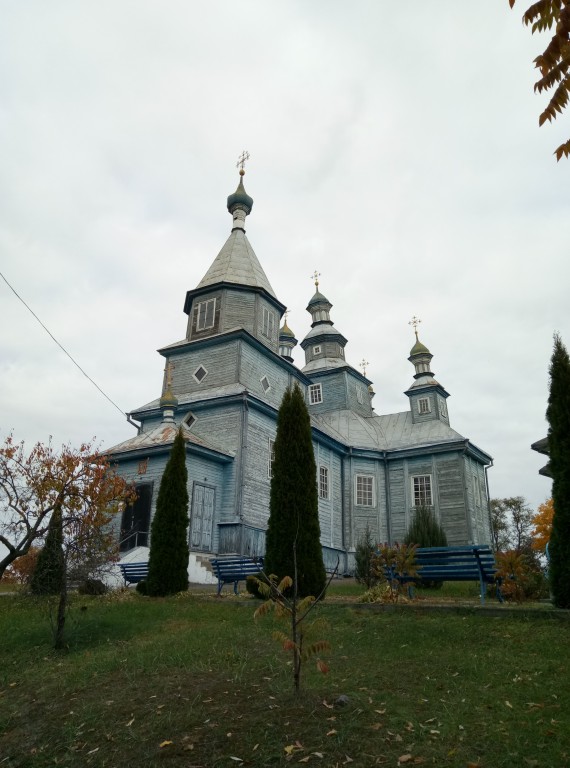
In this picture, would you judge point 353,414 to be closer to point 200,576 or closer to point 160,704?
point 200,576

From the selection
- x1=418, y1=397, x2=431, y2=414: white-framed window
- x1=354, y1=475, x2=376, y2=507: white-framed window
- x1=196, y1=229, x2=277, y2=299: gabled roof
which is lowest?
x1=354, y1=475, x2=376, y2=507: white-framed window

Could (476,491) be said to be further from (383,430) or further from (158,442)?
(158,442)

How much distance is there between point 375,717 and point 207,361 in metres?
18.6

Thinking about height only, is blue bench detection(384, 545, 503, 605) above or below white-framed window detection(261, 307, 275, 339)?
below

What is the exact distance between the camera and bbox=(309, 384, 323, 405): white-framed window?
31.4 m

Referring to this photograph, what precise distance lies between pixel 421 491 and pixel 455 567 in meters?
16.9

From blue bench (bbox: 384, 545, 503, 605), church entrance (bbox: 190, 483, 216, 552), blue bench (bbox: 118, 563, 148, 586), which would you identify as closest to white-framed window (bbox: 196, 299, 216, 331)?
church entrance (bbox: 190, 483, 216, 552)

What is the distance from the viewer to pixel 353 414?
2997 cm

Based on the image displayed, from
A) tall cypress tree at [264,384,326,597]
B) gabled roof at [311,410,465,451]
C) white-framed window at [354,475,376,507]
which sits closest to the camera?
tall cypress tree at [264,384,326,597]

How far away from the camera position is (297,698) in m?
4.58

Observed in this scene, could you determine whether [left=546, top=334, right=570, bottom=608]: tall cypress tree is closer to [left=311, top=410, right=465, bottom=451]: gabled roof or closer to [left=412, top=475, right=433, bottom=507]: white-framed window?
[left=311, top=410, right=465, bottom=451]: gabled roof

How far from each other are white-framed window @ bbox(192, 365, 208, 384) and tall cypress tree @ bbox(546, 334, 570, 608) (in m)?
14.8

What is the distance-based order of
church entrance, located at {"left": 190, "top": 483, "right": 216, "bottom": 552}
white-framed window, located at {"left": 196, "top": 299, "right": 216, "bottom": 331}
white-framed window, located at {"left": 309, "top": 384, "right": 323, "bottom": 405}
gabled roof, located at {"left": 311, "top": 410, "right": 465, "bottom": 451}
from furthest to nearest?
white-framed window, located at {"left": 309, "top": 384, "right": 323, "bottom": 405} < gabled roof, located at {"left": 311, "top": 410, "right": 465, "bottom": 451} < white-framed window, located at {"left": 196, "top": 299, "right": 216, "bottom": 331} < church entrance, located at {"left": 190, "top": 483, "right": 216, "bottom": 552}

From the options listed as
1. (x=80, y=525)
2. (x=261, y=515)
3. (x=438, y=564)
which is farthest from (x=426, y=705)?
(x=261, y=515)
